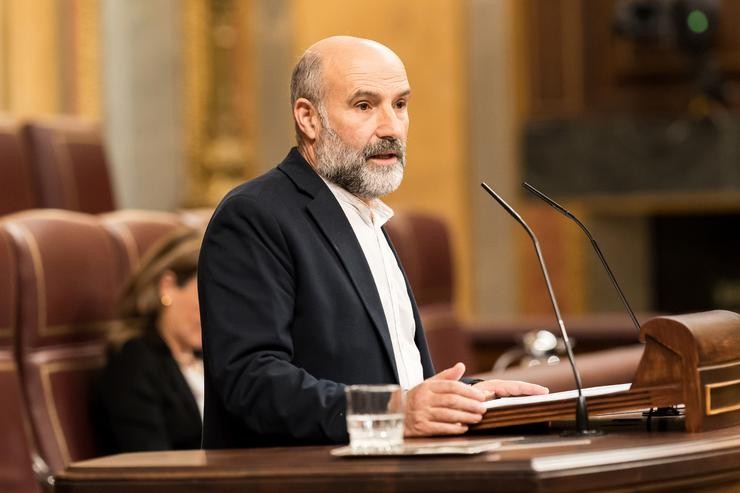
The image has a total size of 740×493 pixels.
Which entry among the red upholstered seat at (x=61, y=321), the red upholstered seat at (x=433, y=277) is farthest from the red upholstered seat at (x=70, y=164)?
the red upholstered seat at (x=61, y=321)

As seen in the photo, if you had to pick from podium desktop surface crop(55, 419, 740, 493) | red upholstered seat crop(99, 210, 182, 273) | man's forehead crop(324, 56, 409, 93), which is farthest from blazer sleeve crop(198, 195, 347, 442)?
red upholstered seat crop(99, 210, 182, 273)

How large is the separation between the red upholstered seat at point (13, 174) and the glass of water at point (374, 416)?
2998mm

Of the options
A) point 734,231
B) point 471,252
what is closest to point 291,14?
point 471,252

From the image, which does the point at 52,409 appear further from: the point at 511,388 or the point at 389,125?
the point at 511,388

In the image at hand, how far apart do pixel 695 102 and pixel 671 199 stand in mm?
485

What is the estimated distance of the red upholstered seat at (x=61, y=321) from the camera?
311cm

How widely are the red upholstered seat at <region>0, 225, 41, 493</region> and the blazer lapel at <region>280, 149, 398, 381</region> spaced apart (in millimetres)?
1115

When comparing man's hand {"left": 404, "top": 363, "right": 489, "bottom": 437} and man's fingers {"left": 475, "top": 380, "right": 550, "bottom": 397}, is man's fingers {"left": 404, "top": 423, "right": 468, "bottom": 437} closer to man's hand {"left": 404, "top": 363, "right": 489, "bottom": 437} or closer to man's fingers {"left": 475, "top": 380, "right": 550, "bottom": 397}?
man's hand {"left": 404, "top": 363, "right": 489, "bottom": 437}

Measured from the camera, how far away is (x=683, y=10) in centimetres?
699

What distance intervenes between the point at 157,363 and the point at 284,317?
1.41 meters

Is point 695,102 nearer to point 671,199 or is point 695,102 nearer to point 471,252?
point 671,199

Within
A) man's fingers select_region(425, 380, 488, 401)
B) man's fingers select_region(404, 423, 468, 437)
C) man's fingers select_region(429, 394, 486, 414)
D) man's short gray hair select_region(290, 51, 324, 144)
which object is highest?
man's short gray hair select_region(290, 51, 324, 144)

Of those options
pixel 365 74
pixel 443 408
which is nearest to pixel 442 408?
pixel 443 408

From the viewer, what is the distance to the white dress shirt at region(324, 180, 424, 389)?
2.06 meters
